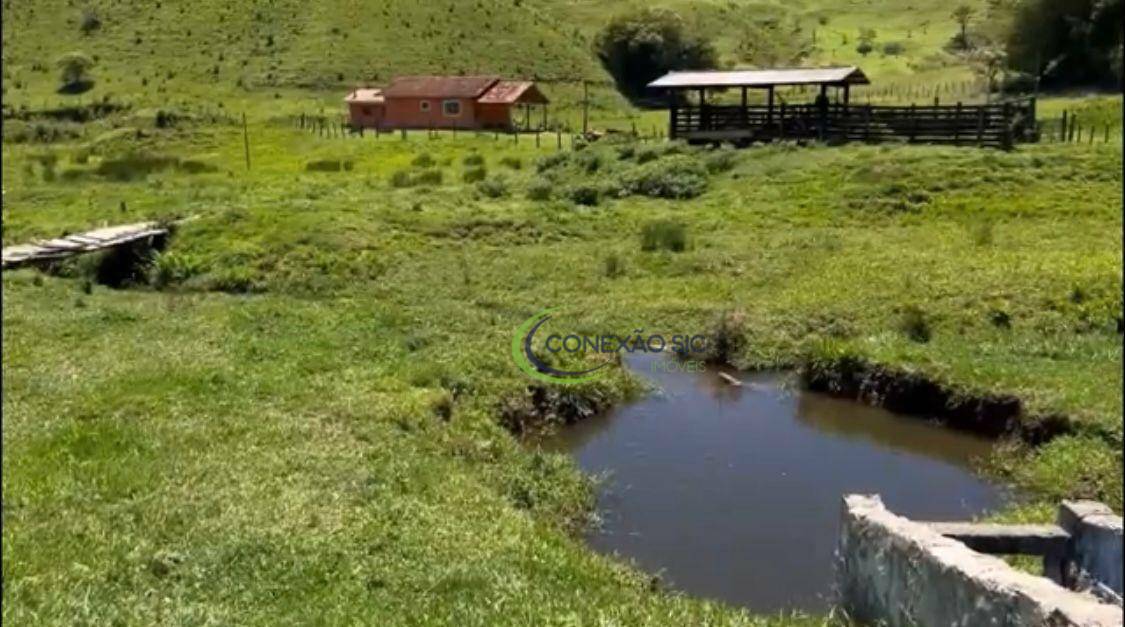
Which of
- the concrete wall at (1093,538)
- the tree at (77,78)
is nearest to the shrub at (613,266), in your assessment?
the concrete wall at (1093,538)

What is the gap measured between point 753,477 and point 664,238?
41.3 feet

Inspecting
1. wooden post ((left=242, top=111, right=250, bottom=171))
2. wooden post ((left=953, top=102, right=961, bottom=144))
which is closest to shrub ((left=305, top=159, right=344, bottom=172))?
wooden post ((left=242, top=111, right=250, bottom=171))

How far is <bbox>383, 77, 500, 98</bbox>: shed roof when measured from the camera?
2635 inches

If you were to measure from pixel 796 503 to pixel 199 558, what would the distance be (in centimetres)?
746

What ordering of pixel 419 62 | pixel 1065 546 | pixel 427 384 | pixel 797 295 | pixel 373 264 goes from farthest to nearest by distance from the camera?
pixel 419 62, pixel 373 264, pixel 797 295, pixel 427 384, pixel 1065 546

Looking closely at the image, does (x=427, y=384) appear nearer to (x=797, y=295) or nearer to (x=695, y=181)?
(x=797, y=295)

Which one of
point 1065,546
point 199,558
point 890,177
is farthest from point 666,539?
point 890,177

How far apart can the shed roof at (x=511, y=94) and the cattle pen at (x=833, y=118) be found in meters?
20.7

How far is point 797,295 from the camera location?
20.8 meters

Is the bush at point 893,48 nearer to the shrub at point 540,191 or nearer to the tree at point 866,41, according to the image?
the tree at point 866,41

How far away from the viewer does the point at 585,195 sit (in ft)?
106

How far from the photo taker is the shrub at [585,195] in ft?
105

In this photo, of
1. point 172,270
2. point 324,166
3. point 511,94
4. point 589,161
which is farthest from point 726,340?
point 511,94

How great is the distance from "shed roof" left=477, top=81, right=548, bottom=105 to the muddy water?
163 ft
